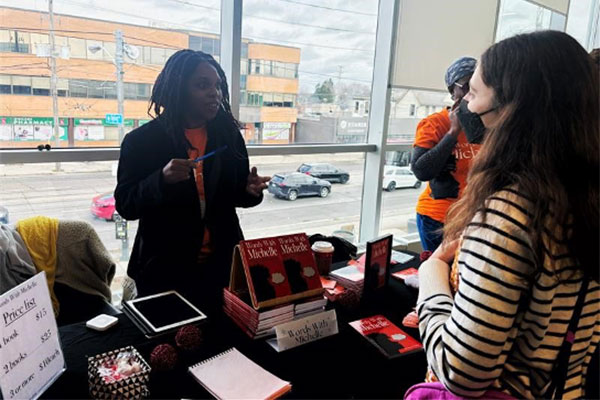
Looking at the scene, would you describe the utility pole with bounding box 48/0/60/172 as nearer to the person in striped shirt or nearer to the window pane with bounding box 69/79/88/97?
the window pane with bounding box 69/79/88/97

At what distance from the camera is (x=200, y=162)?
1.57m

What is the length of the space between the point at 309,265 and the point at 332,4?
253 cm

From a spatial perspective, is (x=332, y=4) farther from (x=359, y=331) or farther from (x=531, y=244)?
(x=531, y=244)

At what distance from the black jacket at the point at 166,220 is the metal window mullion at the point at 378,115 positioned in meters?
2.11

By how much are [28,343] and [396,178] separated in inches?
125

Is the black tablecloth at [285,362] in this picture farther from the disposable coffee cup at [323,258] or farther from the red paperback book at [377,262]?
the disposable coffee cup at [323,258]

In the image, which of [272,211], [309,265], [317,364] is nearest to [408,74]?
[272,211]

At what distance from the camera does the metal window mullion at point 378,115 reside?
3211 millimetres

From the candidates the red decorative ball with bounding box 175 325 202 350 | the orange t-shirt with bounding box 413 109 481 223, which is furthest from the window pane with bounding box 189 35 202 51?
the red decorative ball with bounding box 175 325 202 350

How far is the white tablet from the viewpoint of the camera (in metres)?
1.15

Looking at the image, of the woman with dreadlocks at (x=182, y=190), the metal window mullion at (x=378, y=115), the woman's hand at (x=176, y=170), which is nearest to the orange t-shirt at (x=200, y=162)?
the woman with dreadlocks at (x=182, y=190)

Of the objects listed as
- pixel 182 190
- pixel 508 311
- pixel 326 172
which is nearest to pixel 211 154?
pixel 182 190

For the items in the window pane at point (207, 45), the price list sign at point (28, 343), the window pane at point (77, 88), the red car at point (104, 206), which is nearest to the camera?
the price list sign at point (28, 343)

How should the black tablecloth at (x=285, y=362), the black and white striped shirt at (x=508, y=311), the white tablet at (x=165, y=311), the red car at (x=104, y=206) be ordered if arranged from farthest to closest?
the red car at (x=104, y=206) → the white tablet at (x=165, y=311) → the black tablecloth at (x=285, y=362) → the black and white striped shirt at (x=508, y=311)
